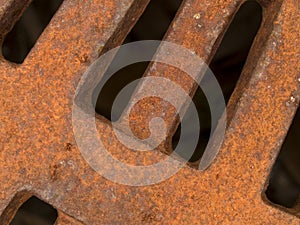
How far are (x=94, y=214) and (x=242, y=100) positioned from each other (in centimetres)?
48

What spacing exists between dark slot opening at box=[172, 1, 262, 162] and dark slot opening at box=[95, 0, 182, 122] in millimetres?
197

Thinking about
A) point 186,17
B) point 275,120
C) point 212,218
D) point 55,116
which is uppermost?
point 186,17

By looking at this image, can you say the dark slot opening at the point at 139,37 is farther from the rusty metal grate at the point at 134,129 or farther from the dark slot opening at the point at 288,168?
the dark slot opening at the point at 288,168

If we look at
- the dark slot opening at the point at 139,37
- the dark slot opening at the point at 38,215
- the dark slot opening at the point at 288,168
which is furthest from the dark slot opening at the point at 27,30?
the dark slot opening at the point at 288,168

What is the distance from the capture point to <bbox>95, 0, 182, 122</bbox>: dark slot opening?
1.73 meters

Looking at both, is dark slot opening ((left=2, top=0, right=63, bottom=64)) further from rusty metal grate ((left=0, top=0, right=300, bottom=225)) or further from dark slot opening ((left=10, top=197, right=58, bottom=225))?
dark slot opening ((left=10, top=197, right=58, bottom=225))

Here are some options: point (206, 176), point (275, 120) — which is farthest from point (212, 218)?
point (275, 120)

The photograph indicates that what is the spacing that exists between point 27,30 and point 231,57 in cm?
68

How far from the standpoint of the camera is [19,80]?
143cm

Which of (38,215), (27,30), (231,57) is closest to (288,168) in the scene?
(231,57)

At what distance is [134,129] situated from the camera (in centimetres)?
143

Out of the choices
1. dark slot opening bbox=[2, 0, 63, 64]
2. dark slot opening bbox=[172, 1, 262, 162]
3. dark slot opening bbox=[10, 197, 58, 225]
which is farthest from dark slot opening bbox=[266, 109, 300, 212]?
dark slot opening bbox=[2, 0, 63, 64]

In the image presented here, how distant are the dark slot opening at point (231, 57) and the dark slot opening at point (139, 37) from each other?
0.65 feet

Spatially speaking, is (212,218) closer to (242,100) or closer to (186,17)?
(242,100)
